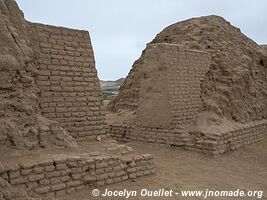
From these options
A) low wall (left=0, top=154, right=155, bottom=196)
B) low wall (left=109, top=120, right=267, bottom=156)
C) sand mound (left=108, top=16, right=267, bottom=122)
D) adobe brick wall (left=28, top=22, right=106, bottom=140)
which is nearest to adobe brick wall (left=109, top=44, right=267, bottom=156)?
low wall (left=109, top=120, right=267, bottom=156)

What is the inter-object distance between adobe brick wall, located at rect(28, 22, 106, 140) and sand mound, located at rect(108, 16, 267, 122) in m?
4.07

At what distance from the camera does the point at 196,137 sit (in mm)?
8438

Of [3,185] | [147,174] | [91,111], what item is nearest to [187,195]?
[147,174]

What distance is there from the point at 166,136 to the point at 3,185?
16.4 feet

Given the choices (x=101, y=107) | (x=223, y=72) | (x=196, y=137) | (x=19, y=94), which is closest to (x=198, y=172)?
(x=196, y=137)

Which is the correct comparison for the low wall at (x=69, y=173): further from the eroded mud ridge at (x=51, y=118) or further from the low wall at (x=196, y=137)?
the low wall at (x=196, y=137)

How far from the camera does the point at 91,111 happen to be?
635 cm

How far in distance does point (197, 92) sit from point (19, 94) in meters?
5.32

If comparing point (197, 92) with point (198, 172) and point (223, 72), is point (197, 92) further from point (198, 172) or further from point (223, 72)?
point (198, 172)

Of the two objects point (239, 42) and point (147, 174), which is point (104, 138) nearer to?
point (147, 174)

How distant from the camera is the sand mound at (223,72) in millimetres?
9906

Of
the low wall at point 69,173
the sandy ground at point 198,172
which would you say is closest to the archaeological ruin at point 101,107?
the low wall at point 69,173

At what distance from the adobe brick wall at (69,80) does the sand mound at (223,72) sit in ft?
13.3

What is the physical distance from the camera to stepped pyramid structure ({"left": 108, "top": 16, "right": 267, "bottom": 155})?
8.51 meters
